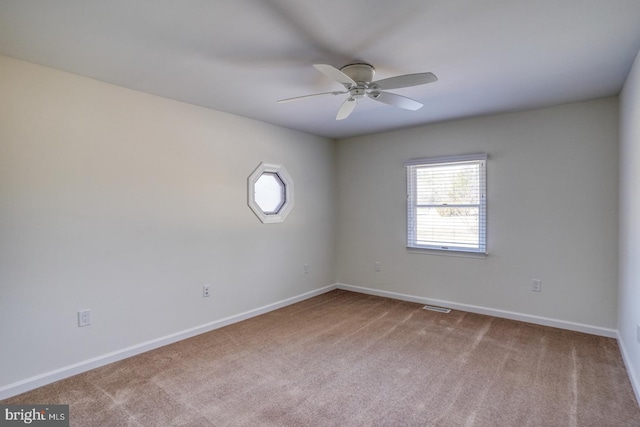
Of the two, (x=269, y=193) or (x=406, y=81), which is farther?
(x=269, y=193)

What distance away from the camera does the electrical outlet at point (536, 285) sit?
3.64m

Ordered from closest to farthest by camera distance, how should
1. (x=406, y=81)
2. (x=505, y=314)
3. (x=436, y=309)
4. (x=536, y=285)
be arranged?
(x=406, y=81)
(x=536, y=285)
(x=505, y=314)
(x=436, y=309)

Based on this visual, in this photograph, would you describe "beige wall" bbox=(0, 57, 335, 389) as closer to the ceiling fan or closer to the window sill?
the ceiling fan

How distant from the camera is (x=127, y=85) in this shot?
112 inches

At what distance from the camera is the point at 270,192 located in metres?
4.32

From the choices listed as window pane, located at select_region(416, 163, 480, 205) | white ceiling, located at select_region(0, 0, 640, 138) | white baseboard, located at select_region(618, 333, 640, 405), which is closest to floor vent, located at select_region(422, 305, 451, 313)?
window pane, located at select_region(416, 163, 480, 205)

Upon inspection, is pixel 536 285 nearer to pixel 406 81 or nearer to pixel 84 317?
pixel 406 81

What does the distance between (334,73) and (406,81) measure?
0.50 meters

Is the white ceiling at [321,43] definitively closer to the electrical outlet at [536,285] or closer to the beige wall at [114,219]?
the beige wall at [114,219]

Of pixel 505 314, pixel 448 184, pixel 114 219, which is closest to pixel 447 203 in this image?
pixel 448 184

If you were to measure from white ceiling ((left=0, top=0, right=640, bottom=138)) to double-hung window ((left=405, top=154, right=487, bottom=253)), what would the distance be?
3.58 feet

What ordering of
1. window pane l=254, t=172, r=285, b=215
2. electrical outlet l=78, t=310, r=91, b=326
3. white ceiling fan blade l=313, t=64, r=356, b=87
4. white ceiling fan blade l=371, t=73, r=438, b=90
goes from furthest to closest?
window pane l=254, t=172, r=285, b=215
electrical outlet l=78, t=310, r=91, b=326
white ceiling fan blade l=371, t=73, r=438, b=90
white ceiling fan blade l=313, t=64, r=356, b=87

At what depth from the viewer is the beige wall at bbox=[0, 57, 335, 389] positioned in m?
2.37

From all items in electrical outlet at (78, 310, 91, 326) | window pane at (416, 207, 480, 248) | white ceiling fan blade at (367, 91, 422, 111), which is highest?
white ceiling fan blade at (367, 91, 422, 111)
